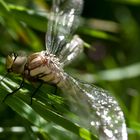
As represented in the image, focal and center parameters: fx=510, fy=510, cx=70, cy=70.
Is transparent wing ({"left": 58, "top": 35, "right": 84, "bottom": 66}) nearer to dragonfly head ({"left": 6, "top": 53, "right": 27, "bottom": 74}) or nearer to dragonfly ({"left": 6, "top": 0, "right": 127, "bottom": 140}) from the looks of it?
dragonfly ({"left": 6, "top": 0, "right": 127, "bottom": 140})

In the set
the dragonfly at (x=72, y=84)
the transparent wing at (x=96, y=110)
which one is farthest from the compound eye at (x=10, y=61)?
the transparent wing at (x=96, y=110)

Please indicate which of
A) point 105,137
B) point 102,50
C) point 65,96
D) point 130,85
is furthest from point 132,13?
point 105,137

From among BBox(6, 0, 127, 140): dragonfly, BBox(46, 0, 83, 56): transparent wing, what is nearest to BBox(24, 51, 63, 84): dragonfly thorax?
BBox(6, 0, 127, 140): dragonfly

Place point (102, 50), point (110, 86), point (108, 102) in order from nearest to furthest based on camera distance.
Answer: point (108, 102) < point (110, 86) < point (102, 50)

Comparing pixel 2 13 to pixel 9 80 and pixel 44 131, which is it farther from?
pixel 44 131

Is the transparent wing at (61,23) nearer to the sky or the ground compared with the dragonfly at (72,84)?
nearer to the sky

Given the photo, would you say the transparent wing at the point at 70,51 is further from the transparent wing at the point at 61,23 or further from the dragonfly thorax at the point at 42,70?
the dragonfly thorax at the point at 42,70

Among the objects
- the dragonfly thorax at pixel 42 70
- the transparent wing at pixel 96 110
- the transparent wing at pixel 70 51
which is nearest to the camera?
the transparent wing at pixel 96 110
